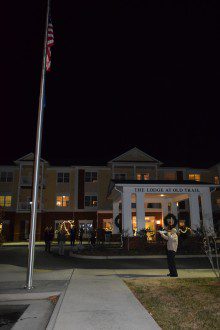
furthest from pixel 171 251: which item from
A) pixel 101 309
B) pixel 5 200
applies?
pixel 5 200

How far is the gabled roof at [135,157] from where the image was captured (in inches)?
1548

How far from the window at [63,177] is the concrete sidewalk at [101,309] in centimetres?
3146

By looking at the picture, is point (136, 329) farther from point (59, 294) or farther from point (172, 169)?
point (172, 169)

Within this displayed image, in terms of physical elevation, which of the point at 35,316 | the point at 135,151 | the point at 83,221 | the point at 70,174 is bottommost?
the point at 35,316

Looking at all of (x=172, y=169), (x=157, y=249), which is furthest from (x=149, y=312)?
(x=172, y=169)

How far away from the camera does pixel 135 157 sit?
39.7 meters

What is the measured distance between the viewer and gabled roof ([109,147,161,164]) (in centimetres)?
3931

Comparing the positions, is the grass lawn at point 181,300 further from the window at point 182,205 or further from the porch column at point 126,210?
the window at point 182,205

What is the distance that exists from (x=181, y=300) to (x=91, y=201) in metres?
32.7

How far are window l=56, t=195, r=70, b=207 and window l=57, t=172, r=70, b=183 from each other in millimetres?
2165

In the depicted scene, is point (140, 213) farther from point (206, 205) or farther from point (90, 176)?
point (90, 176)

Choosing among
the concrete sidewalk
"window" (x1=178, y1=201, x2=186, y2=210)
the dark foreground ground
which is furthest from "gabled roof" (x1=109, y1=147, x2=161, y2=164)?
the concrete sidewalk

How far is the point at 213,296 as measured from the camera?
7.18 m

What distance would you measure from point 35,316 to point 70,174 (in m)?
34.2
